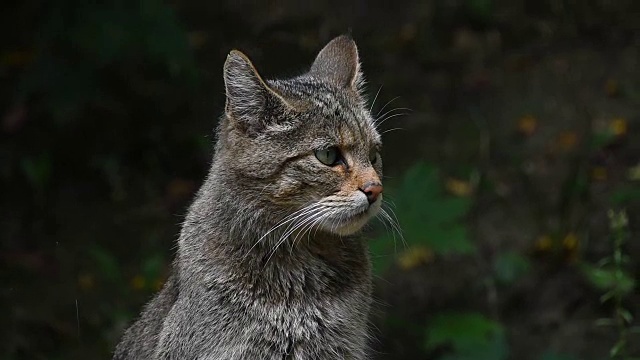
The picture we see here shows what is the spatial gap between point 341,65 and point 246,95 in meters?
0.69

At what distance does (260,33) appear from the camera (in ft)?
30.5

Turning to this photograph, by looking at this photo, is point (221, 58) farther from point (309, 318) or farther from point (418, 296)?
point (309, 318)

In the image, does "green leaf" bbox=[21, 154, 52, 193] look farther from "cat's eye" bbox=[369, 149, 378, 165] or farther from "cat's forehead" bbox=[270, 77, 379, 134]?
"cat's eye" bbox=[369, 149, 378, 165]

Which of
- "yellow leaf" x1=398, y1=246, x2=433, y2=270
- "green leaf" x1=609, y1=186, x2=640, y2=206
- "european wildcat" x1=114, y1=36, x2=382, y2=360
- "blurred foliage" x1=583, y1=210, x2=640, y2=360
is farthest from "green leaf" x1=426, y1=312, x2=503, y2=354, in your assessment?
"european wildcat" x1=114, y1=36, x2=382, y2=360

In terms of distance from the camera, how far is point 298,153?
4895 millimetres

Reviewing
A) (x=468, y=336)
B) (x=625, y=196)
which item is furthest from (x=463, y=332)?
(x=625, y=196)

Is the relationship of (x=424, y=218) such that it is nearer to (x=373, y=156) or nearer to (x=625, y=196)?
(x=625, y=196)

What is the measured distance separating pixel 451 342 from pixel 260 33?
11.1ft

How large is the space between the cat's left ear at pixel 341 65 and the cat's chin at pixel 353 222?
711 millimetres

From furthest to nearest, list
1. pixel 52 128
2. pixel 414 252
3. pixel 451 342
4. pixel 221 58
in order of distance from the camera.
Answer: pixel 221 58 → pixel 52 128 → pixel 414 252 → pixel 451 342

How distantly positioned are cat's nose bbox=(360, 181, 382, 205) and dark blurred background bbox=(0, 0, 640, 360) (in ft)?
6.07

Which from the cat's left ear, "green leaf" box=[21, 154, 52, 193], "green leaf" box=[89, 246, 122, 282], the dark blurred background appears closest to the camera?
the cat's left ear

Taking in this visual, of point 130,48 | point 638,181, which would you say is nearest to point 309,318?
point 130,48

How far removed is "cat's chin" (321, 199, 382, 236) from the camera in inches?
191
